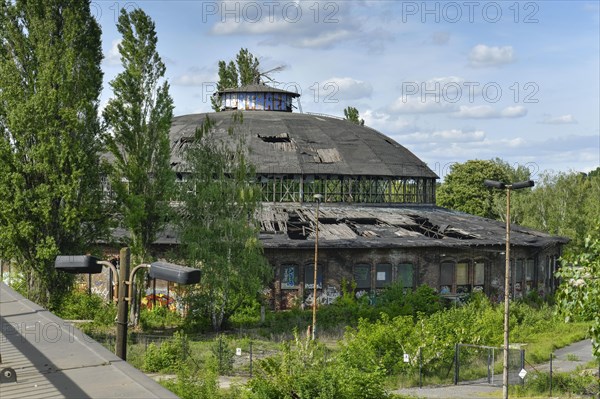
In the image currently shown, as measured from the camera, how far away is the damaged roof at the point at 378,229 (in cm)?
4488

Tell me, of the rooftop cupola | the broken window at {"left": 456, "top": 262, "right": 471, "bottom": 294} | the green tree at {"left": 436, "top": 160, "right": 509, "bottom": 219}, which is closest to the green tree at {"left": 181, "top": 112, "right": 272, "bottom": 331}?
the broken window at {"left": 456, "top": 262, "right": 471, "bottom": 294}

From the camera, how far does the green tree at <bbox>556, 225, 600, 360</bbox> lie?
1421 centimetres

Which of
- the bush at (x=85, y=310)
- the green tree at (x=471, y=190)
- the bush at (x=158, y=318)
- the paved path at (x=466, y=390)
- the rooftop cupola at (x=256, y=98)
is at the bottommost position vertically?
the paved path at (x=466, y=390)

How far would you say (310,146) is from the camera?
55125mm

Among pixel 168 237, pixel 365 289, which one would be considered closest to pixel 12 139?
pixel 168 237

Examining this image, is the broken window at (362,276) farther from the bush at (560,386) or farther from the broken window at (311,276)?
the bush at (560,386)

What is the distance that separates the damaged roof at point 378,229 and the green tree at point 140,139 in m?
6.70

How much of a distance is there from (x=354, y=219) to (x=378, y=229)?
2583mm

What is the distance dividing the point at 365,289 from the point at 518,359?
41.0ft

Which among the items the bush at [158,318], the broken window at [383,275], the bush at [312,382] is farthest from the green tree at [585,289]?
the broken window at [383,275]

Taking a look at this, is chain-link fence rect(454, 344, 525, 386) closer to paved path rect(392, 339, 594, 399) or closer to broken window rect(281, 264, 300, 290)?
paved path rect(392, 339, 594, 399)

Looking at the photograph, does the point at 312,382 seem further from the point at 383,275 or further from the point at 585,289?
the point at 383,275

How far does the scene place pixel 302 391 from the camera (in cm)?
2286

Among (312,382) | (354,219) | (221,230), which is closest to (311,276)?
(354,219)
